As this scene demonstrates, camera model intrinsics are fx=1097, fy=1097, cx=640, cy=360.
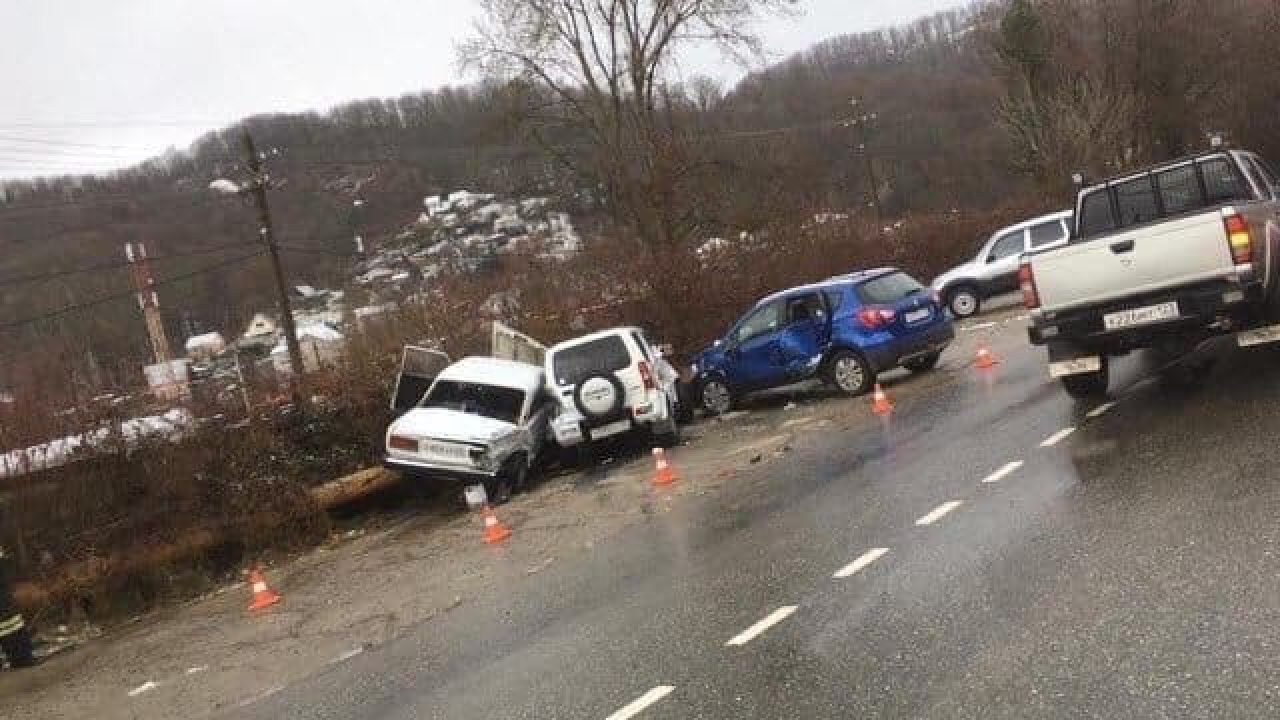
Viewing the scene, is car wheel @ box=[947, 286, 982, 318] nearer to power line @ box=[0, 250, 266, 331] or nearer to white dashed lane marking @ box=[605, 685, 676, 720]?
power line @ box=[0, 250, 266, 331]

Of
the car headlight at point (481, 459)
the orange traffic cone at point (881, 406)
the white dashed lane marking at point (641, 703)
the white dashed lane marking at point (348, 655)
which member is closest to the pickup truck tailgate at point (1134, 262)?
the orange traffic cone at point (881, 406)

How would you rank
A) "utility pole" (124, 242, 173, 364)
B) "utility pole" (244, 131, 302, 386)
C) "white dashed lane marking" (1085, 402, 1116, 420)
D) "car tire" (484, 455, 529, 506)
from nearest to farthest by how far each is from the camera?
"white dashed lane marking" (1085, 402, 1116, 420), "car tire" (484, 455, 529, 506), "utility pole" (124, 242, 173, 364), "utility pole" (244, 131, 302, 386)

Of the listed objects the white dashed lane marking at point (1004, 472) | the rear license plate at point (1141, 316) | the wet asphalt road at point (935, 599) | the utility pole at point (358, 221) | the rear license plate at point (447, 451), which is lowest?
the wet asphalt road at point (935, 599)

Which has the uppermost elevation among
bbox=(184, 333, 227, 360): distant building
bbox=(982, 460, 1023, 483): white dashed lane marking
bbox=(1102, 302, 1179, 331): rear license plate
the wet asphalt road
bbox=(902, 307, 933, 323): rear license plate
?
bbox=(184, 333, 227, 360): distant building

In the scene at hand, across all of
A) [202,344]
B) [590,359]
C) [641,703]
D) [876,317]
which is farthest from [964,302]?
[202,344]

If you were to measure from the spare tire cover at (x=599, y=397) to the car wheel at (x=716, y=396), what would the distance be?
9.34 feet

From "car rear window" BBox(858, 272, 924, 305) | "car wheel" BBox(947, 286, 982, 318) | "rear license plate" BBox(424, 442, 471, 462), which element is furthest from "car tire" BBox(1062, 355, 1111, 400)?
"car wheel" BBox(947, 286, 982, 318)

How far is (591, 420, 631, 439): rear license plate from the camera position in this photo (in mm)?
15273

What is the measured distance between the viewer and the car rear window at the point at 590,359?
15805mm

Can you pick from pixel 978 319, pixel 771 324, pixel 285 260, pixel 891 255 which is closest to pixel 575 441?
pixel 771 324

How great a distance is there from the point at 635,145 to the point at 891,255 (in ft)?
28.2

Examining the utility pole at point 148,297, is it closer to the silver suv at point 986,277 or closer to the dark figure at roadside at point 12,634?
the dark figure at roadside at point 12,634

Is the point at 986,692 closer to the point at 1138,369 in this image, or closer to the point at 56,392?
the point at 1138,369

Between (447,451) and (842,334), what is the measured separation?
19.0ft
